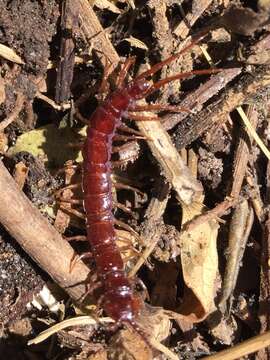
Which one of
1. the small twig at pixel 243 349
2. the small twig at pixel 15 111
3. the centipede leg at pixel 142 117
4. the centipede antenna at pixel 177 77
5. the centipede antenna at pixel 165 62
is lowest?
the small twig at pixel 243 349

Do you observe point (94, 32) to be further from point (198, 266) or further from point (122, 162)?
point (198, 266)

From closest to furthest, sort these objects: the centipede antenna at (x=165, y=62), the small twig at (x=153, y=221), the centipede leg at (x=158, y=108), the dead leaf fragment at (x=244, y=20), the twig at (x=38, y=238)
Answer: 1. the dead leaf fragment at (x=244, y=20)
2. the twig at (x=38, y=238)
3. the centipede antenna at (x=165, y=62)
4. the centipede leg at (x=158, y=108)
5. the small twig at (x=153, y=221)

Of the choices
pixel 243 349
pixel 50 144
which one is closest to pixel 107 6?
pixel 50 144

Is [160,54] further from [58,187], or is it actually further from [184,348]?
[184,348]

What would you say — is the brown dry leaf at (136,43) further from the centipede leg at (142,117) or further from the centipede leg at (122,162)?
the centipede leg at (122,162)

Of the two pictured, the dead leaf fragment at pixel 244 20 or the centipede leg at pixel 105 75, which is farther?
the centipede leg at pixel 105 75

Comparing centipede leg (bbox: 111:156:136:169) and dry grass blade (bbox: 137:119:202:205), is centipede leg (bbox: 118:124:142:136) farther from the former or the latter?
centipede leg (bbox: 111:156:136:169)

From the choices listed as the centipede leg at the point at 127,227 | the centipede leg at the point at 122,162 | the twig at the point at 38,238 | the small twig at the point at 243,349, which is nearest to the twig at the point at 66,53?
the centipede leg at the point at 122,162
